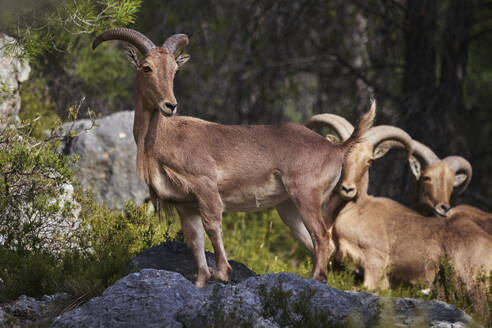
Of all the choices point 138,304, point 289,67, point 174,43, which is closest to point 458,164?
point 289,67

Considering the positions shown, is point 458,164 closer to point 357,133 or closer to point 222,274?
point 357,133

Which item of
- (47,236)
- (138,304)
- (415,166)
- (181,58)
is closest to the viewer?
(138,304)

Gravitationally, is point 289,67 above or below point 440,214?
above

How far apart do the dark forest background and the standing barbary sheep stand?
4.75 m

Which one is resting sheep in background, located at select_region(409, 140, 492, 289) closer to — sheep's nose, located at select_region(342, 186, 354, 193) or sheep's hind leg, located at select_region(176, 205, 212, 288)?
sheep's nose, located at select_region(342, 186, 354, 193)

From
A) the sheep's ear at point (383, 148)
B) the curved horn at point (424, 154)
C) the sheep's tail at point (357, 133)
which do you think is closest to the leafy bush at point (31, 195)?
the sheep's tail at point (357, 133)

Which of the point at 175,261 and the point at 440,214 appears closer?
the point at 175,261

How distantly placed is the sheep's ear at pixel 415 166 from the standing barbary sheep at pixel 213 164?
3.66 metres

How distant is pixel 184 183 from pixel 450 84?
25.9 feet

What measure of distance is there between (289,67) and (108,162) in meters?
5.05

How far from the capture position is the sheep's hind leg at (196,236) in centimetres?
581

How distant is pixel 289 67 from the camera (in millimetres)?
13234

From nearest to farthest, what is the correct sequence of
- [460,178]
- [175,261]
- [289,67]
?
[175,261], [460,178], [289,67]

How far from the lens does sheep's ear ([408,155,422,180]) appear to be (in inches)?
380
